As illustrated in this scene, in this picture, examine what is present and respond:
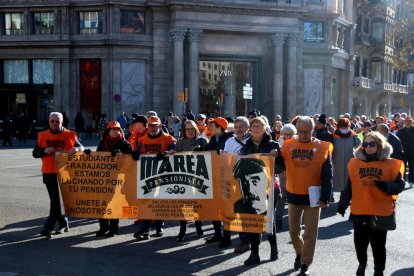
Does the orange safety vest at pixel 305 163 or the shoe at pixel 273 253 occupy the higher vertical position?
the orange safety vest at pixel 305 163

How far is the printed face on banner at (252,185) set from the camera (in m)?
7.38

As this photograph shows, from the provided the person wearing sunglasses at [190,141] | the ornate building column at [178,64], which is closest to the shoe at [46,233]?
the person wearing sunglasses at [190,141]

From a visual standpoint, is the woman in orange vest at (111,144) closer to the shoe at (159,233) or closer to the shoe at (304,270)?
the shoe at (159,233)

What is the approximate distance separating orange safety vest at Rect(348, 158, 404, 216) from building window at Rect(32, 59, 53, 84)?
3619cm

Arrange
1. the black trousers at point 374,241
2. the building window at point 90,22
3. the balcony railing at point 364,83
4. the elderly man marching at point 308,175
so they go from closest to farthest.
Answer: the black trousers at point 374,241
the elderly man marching at point 308,175
the building window at point 90,22
the balcony railing at point 364,83

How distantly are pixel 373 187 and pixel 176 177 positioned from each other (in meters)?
3.37

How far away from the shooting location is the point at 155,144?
916cm

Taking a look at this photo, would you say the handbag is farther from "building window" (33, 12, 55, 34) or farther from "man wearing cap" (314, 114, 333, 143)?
"building window" (33, 12, 55, 34)

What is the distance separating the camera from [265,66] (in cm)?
4125

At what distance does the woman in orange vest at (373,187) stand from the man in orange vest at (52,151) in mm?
4785

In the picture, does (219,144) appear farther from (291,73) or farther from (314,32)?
(314,32)

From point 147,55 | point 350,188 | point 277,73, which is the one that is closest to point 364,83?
point 277,73

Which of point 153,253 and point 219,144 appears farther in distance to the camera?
point 219,144

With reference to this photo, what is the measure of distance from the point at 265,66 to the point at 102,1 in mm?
12965
